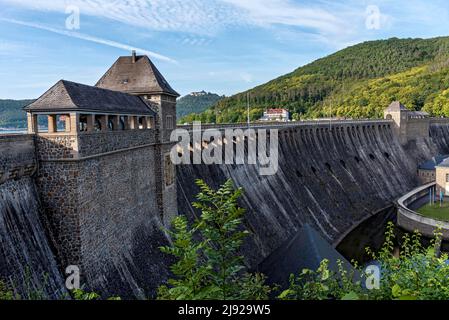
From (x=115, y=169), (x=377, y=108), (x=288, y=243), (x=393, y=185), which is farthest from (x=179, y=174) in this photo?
(x=377, y=108)

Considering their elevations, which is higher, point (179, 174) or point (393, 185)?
point (179, 174)

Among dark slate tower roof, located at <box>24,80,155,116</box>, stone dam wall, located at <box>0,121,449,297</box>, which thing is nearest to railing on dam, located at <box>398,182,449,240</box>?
stone dam wall, located at <box>0,121,449,297</box>

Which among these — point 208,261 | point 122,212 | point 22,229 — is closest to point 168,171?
point 122,212

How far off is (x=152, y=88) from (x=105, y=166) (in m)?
6.54

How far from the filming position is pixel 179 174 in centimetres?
2902

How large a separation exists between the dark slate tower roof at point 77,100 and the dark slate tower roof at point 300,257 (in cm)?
938

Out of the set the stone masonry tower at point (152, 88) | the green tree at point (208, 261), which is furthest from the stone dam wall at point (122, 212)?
the green tree at point (208, 261)

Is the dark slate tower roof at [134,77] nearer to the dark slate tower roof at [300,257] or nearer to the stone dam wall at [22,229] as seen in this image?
the stone dam wall at [22,229]

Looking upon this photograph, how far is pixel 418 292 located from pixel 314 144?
4617 centimetres

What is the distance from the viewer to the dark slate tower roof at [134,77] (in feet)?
73.8

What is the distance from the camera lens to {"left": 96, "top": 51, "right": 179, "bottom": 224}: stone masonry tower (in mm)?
22594

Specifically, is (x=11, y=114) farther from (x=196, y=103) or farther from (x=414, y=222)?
(x=196, y=103)

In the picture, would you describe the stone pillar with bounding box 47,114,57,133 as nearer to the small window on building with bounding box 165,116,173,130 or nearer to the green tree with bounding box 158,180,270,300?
the small window on building with bounding box 165,116,173,130
